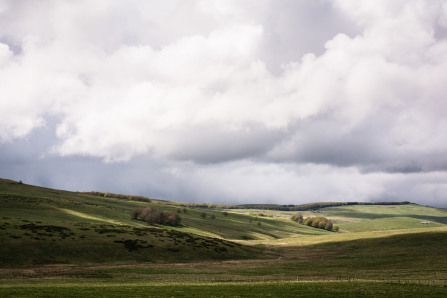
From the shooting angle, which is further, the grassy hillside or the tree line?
the tree line

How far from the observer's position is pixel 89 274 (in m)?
52.9

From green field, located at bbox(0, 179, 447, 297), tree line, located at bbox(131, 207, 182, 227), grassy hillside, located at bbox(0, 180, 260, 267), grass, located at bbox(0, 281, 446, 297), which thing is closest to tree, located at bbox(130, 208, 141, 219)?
tree line, located at bbox(131, 207, 182, 227)

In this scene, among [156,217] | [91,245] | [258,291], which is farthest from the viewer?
[156,217]

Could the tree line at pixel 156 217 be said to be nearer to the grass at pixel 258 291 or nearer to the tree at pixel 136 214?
the tree at pixel 136 214

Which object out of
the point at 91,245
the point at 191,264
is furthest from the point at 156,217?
the point at 191,264

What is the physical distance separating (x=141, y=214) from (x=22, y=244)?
4064 inches

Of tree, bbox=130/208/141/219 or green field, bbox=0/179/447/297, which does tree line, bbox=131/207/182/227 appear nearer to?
tree, bbox=130/208/141/219

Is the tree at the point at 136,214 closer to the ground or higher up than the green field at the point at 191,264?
closer to the ground

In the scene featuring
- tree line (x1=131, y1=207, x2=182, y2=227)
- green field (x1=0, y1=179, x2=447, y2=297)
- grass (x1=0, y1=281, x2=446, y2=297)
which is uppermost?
grass (x1=0, y1=281, x2=446, y2=297)

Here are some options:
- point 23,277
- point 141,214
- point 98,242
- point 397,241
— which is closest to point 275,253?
point 397,241

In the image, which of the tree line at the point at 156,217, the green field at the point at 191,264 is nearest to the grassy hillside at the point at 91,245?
the green field at the point at 191,264

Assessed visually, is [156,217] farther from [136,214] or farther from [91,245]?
[91,245]

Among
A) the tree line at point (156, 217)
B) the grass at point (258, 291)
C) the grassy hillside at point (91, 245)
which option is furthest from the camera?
the tree line at point (156, 217)

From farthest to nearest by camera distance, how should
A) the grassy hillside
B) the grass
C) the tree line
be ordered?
1. the tree line
2. the grassy hillside
3. the grass
